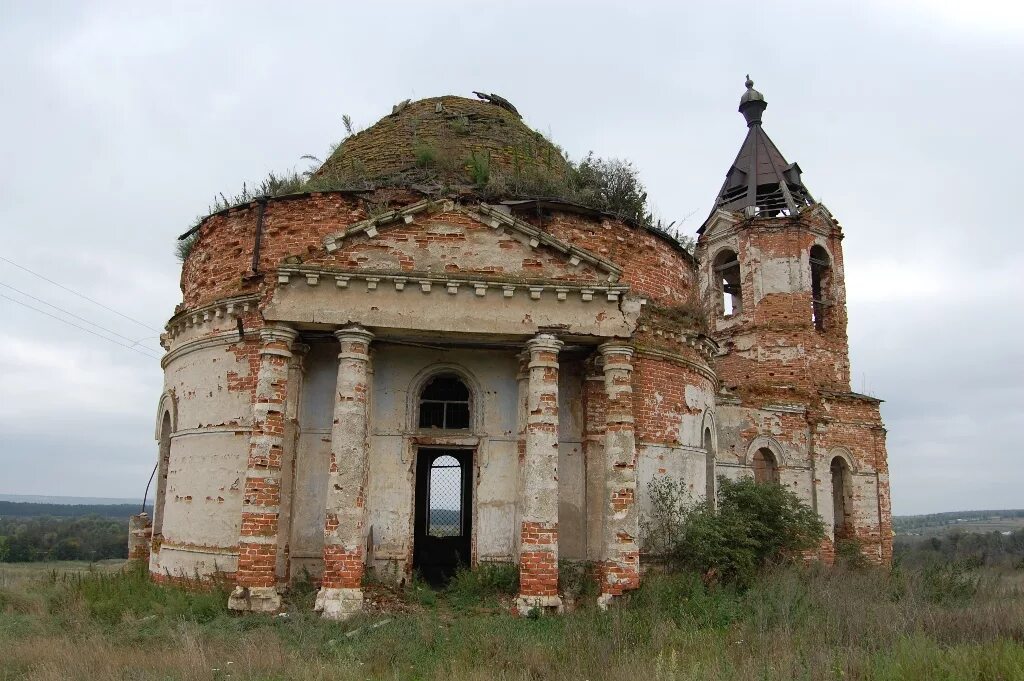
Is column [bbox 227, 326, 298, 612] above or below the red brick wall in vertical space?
below

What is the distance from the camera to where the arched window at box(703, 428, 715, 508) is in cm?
1382

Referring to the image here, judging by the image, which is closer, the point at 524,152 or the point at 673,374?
the point at 673,374

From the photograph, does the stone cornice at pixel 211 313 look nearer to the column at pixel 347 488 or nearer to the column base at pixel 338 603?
the column at pixel 347 488

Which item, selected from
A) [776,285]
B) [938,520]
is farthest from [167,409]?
[938,520]

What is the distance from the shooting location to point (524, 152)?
15.3 m

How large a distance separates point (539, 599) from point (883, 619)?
4.18 m

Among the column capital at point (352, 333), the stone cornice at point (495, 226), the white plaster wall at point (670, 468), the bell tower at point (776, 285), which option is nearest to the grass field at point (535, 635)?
the white plaster wall at point (670, 468)

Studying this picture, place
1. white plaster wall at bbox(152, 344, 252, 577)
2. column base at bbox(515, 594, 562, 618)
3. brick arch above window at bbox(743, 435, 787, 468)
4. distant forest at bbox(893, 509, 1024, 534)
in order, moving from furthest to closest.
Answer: distant forest at bbox(893, 509, 1024, 534), brick arch above window at bbox(743, 435, 787, 468), white plaster wall at bbox(152, 344, 252, 577), column base at bbox(515, 594, 562, 618)

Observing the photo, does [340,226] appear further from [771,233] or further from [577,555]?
[771,233]

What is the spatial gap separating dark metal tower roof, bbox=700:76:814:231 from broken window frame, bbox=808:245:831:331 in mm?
1567

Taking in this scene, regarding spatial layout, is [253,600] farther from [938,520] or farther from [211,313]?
[938,520]

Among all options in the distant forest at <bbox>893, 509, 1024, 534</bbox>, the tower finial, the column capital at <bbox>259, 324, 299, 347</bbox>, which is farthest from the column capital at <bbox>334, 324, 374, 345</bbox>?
the distant forest at <bbox>893, 509, 1024, 534</bbox>

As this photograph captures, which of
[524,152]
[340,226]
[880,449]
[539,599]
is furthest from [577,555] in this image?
[880,449]

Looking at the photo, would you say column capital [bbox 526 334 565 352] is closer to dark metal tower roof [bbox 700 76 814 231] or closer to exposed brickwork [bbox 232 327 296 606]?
exposed brickwork [bbox 232 327 296 606]
